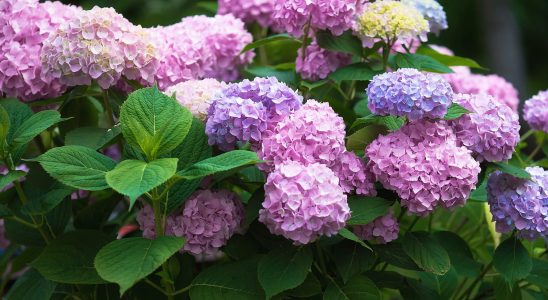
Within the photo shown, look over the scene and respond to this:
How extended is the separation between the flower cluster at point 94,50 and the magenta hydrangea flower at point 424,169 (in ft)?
1.30

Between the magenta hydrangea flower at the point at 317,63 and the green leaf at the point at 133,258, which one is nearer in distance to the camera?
the green leaf at the point at 133,258

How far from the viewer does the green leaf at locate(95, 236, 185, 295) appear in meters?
0.88

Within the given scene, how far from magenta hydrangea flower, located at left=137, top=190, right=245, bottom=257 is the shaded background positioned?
2152 millimetres

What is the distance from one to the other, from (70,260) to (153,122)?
23 cm

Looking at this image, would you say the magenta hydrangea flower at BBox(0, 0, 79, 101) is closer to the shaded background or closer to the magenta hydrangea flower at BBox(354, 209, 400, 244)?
the magenta hydrangea flower at BBox(354, 209, 400, 244)

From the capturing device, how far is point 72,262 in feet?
3.41

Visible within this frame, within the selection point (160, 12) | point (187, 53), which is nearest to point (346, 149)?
point (187, 53)

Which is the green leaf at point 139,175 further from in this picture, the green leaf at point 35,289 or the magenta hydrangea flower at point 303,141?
the green leaf at point 35,289

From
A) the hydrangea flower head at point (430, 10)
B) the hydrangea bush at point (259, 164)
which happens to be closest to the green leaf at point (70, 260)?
the hydrangea bush at point (259, 164)

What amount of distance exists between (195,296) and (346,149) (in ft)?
0.97

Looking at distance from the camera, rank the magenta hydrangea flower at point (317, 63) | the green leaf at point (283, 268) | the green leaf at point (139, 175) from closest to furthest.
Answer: the green leaf at point (139, 175)
the green leaf at point (283, 268)
the magenta hydrangea flower at point (317, 63)

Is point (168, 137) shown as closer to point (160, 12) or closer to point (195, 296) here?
point (195, 296)

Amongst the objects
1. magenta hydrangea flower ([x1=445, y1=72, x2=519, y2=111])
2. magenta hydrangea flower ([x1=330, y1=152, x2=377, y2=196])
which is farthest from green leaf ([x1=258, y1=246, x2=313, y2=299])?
magenta hydrangea flower ([x1=445, y1=72, x2=519, y2=111])

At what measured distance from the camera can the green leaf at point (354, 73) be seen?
1204 millimetres
